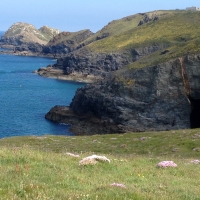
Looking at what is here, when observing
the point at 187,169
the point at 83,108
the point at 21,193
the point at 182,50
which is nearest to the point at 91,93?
the point at 83,108

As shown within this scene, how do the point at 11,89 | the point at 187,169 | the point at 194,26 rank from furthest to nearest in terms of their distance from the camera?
the point at 194,26, the point at 11,89, the point at 187,169

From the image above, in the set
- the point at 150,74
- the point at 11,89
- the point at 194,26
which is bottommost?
the point at 11,89

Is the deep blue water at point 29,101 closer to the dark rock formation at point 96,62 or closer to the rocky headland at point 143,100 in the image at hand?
the rocky headland at point 143,100

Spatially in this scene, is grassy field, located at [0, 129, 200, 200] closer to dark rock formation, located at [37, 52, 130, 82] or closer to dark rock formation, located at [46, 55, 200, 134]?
dark rock formation, located at [46, 55, 200, 134]

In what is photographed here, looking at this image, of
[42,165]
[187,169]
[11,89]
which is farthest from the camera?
[11,89]

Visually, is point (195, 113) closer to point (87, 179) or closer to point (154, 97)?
point (154, 97)

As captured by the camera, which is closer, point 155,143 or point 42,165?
point 42,165

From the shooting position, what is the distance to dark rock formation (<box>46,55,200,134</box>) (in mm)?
78938

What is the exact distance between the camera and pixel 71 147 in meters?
40.8

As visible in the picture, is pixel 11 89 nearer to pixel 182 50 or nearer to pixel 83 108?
pixel 83 108

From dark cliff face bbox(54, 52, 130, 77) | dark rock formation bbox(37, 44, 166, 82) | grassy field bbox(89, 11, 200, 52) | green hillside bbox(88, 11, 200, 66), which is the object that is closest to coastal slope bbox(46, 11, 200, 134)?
green hillside bbox(88, 11, 200, 66)

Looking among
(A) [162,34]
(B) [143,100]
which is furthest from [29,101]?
(A) [162,34]

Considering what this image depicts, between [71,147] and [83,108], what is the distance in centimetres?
5408

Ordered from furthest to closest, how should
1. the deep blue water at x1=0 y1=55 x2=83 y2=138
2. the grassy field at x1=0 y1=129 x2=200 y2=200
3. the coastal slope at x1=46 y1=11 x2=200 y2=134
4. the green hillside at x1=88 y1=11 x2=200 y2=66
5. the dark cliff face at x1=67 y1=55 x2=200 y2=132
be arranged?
the green hillside at x1=88 y1=11 x2=200 y2=66, the deep blue water at x1=0 y1=55 x2=83 y2=138, the coastal slope at x1=46 y1=11 x2=200 y2=134, the dark cliff face at x1=67 y1=55 x2=200 y2=132, the grassy field at x1=0 y1=129 x2=200 y2=200
